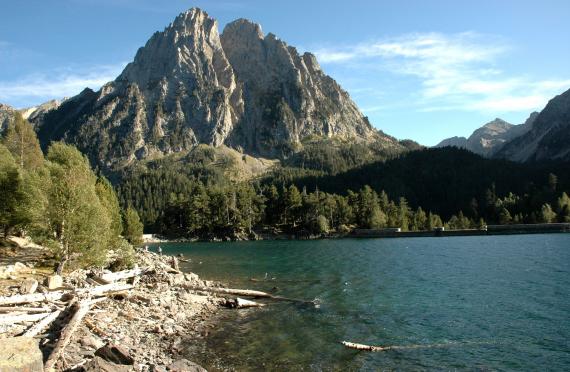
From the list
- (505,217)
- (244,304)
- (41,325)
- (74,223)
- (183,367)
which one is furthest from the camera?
(505,217)

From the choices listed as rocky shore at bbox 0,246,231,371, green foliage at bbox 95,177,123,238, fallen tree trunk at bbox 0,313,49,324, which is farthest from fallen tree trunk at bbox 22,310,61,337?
green foliage at bbox 95,177,123,238

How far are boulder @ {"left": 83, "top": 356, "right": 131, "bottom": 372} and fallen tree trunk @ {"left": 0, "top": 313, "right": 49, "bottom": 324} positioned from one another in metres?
7.89

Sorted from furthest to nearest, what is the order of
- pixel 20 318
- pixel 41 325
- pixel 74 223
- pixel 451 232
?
pixel 451 232 < pixel 74 223 < pixel 20 318 < pixel 41 325

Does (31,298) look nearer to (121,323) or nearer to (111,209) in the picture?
(121,323)

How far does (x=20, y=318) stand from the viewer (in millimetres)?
26016

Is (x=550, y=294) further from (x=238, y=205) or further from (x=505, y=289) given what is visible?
(x=238, y=205)

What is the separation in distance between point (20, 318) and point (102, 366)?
29.7 feet

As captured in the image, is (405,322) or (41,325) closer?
(41,325)

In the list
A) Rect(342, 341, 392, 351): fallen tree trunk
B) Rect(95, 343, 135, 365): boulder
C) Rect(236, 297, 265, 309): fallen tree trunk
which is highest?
Rect(95, 343, 135, 365): boulder

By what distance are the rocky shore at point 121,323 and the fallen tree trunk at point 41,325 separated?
24 cm

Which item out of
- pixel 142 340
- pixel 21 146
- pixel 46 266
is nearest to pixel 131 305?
pixel 142 340

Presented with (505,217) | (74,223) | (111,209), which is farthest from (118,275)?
(505,217)

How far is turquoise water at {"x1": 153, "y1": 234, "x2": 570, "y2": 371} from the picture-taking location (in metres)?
28.8

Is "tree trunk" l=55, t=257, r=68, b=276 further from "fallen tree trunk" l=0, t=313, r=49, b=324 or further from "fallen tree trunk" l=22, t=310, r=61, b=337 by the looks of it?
"fallen tree trunk" l=0, t=313, r=49, b=324
